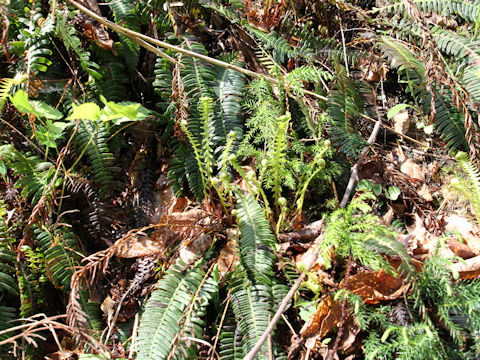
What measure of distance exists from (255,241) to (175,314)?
19.6 inches

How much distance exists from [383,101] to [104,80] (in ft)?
5.75

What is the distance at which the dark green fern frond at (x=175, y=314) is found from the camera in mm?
1721

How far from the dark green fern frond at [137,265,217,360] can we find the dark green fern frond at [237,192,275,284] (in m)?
0.21

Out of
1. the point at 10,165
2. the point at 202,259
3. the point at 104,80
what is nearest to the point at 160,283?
the point at 202,259

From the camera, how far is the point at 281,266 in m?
1.97

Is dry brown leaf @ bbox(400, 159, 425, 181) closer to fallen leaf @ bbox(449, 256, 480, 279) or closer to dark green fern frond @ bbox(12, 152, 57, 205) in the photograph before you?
fallen leaf @ bbox(449, 256, 480, 279)

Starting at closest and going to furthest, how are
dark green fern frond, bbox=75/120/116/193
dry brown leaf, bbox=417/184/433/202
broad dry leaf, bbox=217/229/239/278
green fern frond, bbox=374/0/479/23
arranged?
broad dry leaf, bbox=217/229/239/278 → dry brown leaf, bbox=417/184/433/202 → dark green fern frond, bbox=75/120/116/193 → green fern frond, bbox=374/0/479/23

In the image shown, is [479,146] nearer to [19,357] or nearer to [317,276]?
[317,276]

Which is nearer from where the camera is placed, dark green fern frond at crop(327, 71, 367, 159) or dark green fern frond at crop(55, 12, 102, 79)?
dark green fern frond at crop(327, 71, 367, 159)

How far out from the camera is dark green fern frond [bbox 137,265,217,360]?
1.72 metres

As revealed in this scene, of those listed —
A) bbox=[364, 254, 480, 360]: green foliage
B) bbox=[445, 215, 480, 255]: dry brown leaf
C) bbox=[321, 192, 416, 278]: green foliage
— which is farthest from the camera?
bbox=[445, 215, 480, 255]: dry brown leaf

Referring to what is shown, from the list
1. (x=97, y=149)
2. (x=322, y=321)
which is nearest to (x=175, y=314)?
(x=322, y=321)

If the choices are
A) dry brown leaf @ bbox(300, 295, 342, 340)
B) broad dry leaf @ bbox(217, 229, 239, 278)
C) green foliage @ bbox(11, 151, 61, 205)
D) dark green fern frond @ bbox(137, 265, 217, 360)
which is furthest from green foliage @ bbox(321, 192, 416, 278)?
green foliage @ bbox(11, 151, 61, 205)

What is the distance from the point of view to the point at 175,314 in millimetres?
1849
